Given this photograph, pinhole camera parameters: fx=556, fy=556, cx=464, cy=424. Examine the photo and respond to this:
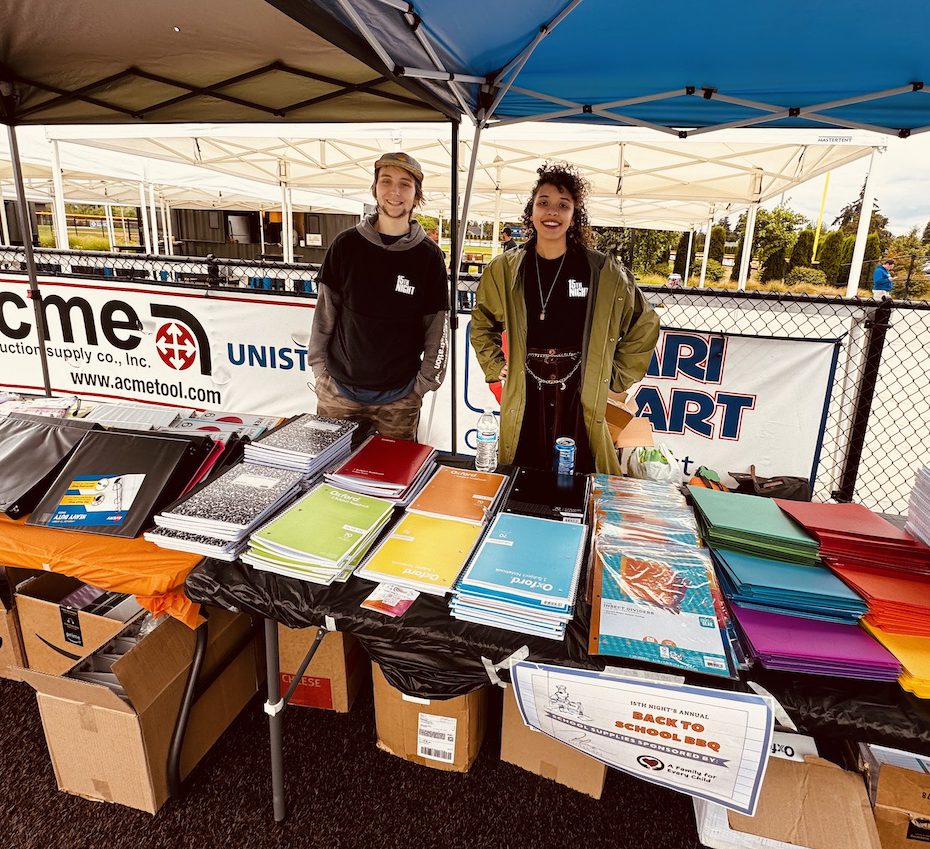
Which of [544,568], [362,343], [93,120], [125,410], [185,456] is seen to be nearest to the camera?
[544,568]

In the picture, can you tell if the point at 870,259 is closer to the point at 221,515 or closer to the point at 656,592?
the point at 656,592

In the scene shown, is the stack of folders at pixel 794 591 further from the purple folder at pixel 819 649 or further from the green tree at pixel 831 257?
the green tree at pixel 831 257

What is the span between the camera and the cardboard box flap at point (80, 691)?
5.03ft

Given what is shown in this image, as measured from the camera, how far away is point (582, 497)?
6.00 ft

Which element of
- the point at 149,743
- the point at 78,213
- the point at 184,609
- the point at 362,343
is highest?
the point at 78,213

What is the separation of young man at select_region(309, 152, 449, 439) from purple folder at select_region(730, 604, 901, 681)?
5.95 feet

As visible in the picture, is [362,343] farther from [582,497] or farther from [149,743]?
[149,743]

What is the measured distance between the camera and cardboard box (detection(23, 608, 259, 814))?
1.55 metres

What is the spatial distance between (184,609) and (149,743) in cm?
49

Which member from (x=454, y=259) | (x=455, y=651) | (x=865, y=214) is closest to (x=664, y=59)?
(x=454, y=259)

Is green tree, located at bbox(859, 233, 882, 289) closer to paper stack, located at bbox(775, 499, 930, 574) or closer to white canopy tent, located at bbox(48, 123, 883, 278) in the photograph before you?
white canopy tent, located at bbox(48, 123, 883, 278)

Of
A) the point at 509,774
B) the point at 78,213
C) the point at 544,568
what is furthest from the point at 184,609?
the point at 78,213

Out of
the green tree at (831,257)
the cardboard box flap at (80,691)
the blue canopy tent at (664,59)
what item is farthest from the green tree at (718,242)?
the cardboard box flap at (80,691)

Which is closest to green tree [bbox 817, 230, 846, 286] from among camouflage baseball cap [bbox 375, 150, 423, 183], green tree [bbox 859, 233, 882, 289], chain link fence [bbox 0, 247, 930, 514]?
green tree [bbox 859, 233, 882, 289]
